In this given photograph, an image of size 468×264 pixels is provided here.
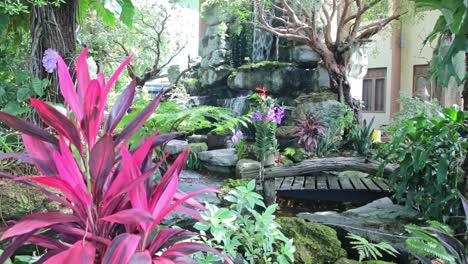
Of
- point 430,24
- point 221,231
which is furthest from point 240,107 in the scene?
point 221,231

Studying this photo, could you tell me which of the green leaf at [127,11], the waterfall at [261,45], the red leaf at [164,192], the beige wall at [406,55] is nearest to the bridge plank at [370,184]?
the green leaf at [127,11]

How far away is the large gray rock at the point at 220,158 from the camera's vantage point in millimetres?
7426

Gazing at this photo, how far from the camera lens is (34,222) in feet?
3.00

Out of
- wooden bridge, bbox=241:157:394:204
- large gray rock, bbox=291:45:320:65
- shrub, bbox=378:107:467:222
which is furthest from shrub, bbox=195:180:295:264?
large gray rock, bbox=291:45:320:65

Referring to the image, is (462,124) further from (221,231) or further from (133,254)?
(133,254)

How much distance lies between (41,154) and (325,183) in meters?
4.68

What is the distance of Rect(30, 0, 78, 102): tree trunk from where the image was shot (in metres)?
2.75

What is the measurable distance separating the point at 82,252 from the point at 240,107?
9.66 m

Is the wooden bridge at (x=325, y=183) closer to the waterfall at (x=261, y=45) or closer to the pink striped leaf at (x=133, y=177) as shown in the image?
the pink striped leaf at (x=133, y=177)

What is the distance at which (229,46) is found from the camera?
43.0 feet

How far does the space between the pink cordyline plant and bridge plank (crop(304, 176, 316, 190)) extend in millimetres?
4109

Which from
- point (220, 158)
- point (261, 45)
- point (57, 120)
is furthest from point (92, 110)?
point (261, 45)

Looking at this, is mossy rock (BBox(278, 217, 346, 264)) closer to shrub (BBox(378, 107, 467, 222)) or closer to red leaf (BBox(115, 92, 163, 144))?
shrub (BBox(378, 107, 467, 222))

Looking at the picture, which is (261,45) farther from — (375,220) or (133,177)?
(133,177)
